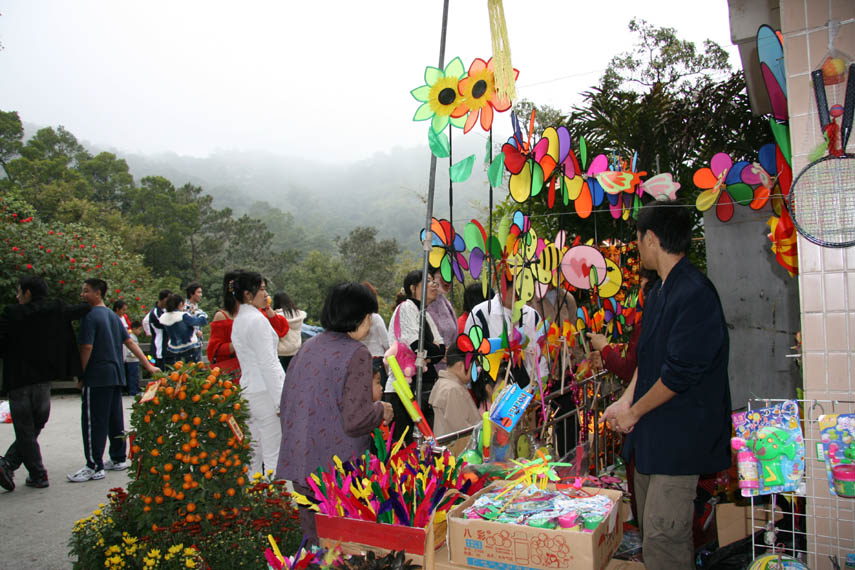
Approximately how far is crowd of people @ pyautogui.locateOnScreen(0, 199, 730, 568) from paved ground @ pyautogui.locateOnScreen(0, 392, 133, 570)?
0.51 feet

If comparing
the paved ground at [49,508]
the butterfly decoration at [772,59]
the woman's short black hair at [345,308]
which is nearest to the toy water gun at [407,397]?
the woman's short black hair at [345,308]

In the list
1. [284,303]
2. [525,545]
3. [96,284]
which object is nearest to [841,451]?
[525,545]

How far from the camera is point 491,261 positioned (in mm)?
2547

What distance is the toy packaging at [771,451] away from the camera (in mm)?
1464

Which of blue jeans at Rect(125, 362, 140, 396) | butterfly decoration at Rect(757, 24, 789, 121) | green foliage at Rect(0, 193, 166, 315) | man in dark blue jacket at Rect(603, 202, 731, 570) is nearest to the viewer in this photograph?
man in dark blue jacket at Rect(603, 202, 731, 570)

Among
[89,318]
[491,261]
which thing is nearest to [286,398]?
[491,261]

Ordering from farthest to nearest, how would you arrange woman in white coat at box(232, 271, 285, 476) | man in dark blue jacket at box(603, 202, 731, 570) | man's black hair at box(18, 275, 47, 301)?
man's black hair at box(18, 275, 47, 301) < woman in white coat at box(232, 271, 285, 476) < man in dark blue jacket at box(603, 202, 731, 570)

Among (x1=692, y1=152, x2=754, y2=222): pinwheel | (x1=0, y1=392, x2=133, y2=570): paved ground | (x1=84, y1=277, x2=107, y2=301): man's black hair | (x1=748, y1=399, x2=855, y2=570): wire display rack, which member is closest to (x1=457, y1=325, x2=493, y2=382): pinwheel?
(x1=748, y1=399, x2=855, y2=570): wire display rack

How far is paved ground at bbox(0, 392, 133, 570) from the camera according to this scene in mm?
3141

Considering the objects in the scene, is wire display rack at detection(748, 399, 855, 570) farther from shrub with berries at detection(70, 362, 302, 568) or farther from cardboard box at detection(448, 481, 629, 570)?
shrub with berries at detection(70, 362, 302, 568)

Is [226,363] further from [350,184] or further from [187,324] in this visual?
[350,184]

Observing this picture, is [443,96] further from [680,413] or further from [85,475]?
[85,475]

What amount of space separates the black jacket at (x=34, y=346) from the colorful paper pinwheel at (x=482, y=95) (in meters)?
3.45

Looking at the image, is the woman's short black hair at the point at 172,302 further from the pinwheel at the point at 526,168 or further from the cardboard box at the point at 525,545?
the cardboard box at the point at 525,545
